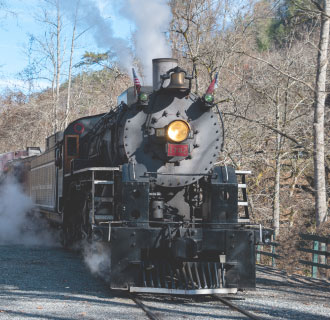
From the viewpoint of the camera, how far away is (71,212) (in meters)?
10.8

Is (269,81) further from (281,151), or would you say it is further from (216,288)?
(216,288)

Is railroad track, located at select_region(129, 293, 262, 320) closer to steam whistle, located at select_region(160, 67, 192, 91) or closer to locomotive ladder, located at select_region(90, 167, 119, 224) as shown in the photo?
locomotive ladder, located at select_region(90, 167, 119, 224)

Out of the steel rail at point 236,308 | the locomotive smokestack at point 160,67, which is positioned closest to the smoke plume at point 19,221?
the locomotive smokestack at point 160,67

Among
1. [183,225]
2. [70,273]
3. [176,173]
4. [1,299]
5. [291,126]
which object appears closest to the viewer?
[1,299]

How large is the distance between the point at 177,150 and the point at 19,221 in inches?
449

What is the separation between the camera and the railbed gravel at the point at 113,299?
5.68m

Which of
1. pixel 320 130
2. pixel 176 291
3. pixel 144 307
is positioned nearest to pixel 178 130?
pixel 176 291

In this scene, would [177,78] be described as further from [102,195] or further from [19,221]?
[19,221]

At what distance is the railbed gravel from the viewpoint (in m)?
5.68

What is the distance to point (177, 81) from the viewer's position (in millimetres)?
7566

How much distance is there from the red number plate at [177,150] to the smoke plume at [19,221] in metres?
7.93

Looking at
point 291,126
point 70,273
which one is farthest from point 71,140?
point 291,126

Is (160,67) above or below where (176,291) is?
above

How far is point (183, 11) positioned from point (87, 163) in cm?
746
